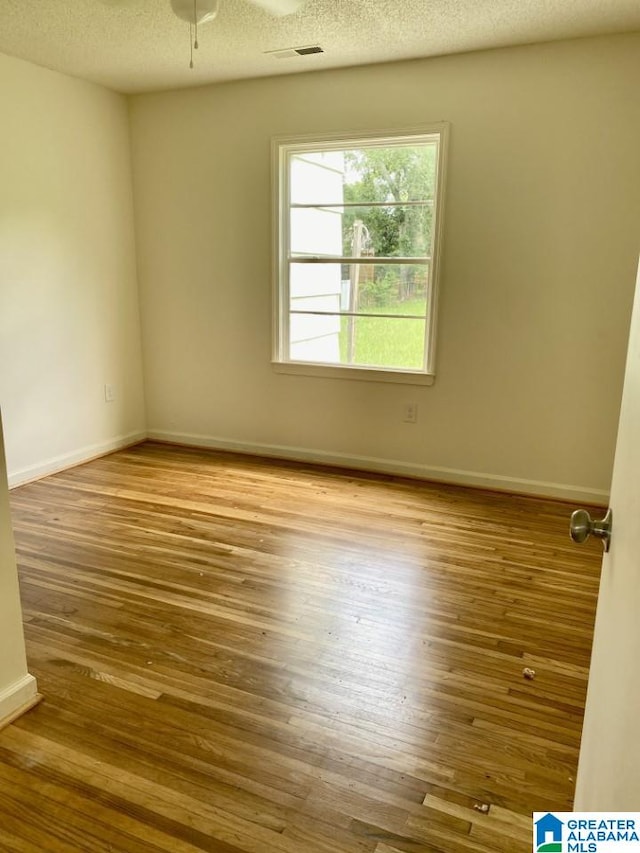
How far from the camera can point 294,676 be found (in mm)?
2096

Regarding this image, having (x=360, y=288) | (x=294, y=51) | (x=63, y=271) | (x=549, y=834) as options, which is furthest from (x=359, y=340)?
(x=549, y=834)

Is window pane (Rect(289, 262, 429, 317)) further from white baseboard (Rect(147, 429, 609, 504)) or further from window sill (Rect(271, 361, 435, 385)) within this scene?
white baseboard (Rect(147, 429, 609, 504))

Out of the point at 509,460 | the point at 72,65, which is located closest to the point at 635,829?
the point at 509,460

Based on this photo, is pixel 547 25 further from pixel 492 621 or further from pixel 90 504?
pixel 90 504

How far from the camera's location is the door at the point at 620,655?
0.82 m

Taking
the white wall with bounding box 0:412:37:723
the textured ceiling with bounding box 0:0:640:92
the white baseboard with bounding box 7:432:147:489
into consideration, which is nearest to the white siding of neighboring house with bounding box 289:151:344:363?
the textured ceiling with bounding box 0:0:640:92

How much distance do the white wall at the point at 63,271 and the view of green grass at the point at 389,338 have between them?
186 centimetres

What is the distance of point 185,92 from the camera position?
4.39 m

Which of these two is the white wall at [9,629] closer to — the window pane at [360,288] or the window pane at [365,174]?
the window pane at [360,288]

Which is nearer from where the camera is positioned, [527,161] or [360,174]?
[527,161]

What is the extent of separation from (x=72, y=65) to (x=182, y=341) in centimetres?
197

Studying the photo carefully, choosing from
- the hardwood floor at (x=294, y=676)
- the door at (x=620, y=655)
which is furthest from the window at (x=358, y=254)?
the door at (x=620, y=655)

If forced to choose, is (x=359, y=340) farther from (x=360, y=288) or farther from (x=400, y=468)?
(x=400, y=468)

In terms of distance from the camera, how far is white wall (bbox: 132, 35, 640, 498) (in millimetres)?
3482
